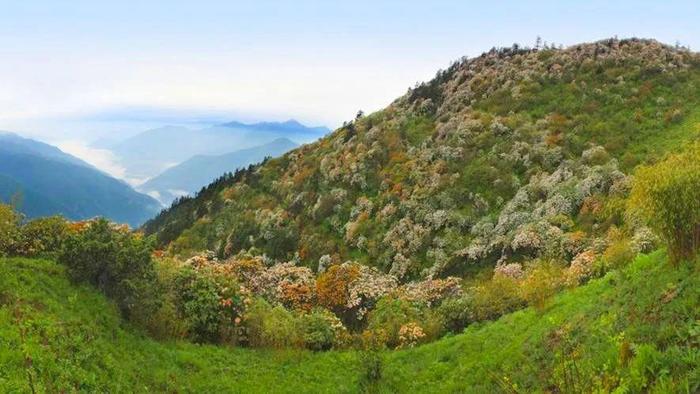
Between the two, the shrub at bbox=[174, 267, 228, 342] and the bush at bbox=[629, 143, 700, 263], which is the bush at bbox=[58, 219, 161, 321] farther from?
the bush at bbox=[629, 143, 700, 263]

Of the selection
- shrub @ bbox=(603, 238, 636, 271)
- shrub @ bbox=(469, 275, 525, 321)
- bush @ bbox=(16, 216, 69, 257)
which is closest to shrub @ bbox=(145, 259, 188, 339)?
bush @ bbox=(16, 216, 69, 257)

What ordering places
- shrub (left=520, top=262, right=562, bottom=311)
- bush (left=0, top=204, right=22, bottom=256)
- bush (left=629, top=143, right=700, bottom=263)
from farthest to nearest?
bush (left=0, top=204, right=22, bottom=256) → shrub (left=520, top=262, right=562, bottom=311) → bush (left=629, top=143, right=700, bottom=263)

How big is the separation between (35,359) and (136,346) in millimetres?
4862

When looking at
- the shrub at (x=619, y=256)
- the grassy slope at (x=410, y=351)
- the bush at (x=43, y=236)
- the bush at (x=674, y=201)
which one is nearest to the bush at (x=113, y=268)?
the grassy slope at (x=410, y=351)

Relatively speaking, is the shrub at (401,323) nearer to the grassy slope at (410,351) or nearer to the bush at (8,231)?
the grassy slope at (410,351)

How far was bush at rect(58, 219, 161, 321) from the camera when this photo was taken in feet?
57.5

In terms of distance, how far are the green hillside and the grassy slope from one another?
515 inches

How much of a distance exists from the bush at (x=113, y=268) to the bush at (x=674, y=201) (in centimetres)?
1512

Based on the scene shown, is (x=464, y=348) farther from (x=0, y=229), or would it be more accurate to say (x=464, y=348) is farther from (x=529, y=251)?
(x=0, y=229)

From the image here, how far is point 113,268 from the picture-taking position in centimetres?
1761

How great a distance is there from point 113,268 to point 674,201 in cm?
1622

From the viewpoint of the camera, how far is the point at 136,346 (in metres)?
16.3

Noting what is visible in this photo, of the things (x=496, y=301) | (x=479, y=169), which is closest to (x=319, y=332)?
(x=496, y=301)

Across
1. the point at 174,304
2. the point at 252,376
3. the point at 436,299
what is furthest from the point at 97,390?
the point at 436,299
